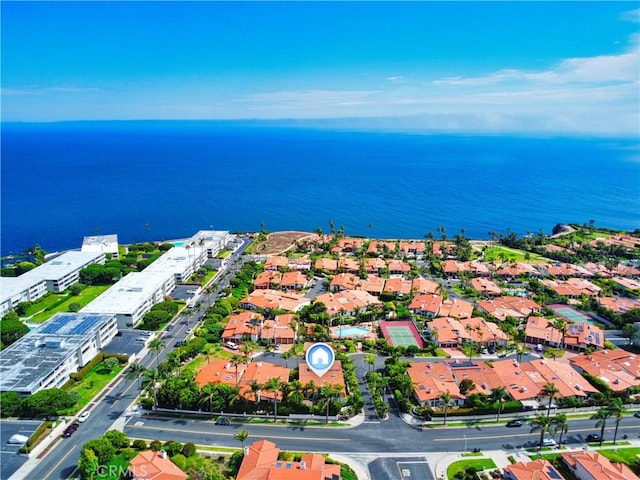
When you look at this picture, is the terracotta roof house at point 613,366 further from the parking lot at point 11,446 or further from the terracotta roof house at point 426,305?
Result: the parking lot at point 11,446

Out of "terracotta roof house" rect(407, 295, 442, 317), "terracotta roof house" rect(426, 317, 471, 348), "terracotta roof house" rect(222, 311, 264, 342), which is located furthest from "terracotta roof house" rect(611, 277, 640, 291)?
"terracotta roof house" rect(222, 311, 264, 342)

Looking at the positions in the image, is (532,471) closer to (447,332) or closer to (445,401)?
(445,401)

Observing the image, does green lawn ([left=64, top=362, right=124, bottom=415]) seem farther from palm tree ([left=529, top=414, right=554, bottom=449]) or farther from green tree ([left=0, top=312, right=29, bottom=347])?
palm tree ([left=529, top=414, right=554, bottom=449])

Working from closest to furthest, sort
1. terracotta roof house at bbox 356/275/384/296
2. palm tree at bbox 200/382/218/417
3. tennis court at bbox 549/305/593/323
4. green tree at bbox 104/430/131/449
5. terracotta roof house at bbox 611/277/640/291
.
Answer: green tree at bbox 104/430/131/449 < palm tree at bbox 200/382/218/417 < tennis court at bbox 549/305/593/323 < terracotta roof house at bbox 356/275/384/296 < terracotta roof house at bbox 611/277/640/291

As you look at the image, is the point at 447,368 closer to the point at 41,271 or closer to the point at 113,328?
the point at 113,328

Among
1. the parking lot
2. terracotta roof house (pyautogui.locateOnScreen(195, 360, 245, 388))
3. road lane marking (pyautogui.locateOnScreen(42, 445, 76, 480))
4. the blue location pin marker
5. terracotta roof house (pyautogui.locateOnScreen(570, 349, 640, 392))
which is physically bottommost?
road lane marking (pyautogui.locateOnScreen(42, 445, 76, 480))
